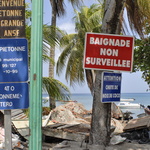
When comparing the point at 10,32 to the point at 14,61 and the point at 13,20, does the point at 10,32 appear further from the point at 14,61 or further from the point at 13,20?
the point at 14,61

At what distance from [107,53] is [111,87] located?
733mm

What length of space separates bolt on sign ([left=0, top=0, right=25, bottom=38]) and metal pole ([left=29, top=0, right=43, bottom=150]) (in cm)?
29

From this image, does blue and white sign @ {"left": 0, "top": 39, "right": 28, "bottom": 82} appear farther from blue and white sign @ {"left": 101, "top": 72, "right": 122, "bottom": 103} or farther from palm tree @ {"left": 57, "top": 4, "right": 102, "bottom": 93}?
palm tree @ {"left": 57, "top": 4, "right": 102, "bottom": 93}

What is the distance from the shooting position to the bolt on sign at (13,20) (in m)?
4.42

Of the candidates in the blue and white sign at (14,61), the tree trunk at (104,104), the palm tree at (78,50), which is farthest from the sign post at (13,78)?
the palm tree at (78,50)

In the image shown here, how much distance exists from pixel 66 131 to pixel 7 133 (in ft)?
16.1

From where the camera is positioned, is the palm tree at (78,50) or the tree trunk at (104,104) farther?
the palm tree at (78,50)

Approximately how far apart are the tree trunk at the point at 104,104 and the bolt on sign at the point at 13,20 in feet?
11.5

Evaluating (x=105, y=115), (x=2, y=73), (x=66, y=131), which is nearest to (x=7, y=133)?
(x=2, y=73)

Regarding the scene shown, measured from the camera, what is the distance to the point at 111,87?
241 inches

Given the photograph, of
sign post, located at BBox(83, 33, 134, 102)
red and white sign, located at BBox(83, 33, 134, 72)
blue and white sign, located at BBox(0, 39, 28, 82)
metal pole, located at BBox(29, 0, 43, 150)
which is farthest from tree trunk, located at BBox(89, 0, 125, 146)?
metal pole, located at BBox(29, 0, 43, 150)

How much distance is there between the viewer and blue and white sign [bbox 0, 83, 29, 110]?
4.37 metres

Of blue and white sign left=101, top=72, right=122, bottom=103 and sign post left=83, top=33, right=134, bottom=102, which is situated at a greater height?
sign post left=83, top=33, right=134, bottom=102

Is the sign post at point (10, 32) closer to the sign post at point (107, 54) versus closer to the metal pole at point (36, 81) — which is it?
the metal pole at point (36, 81)
